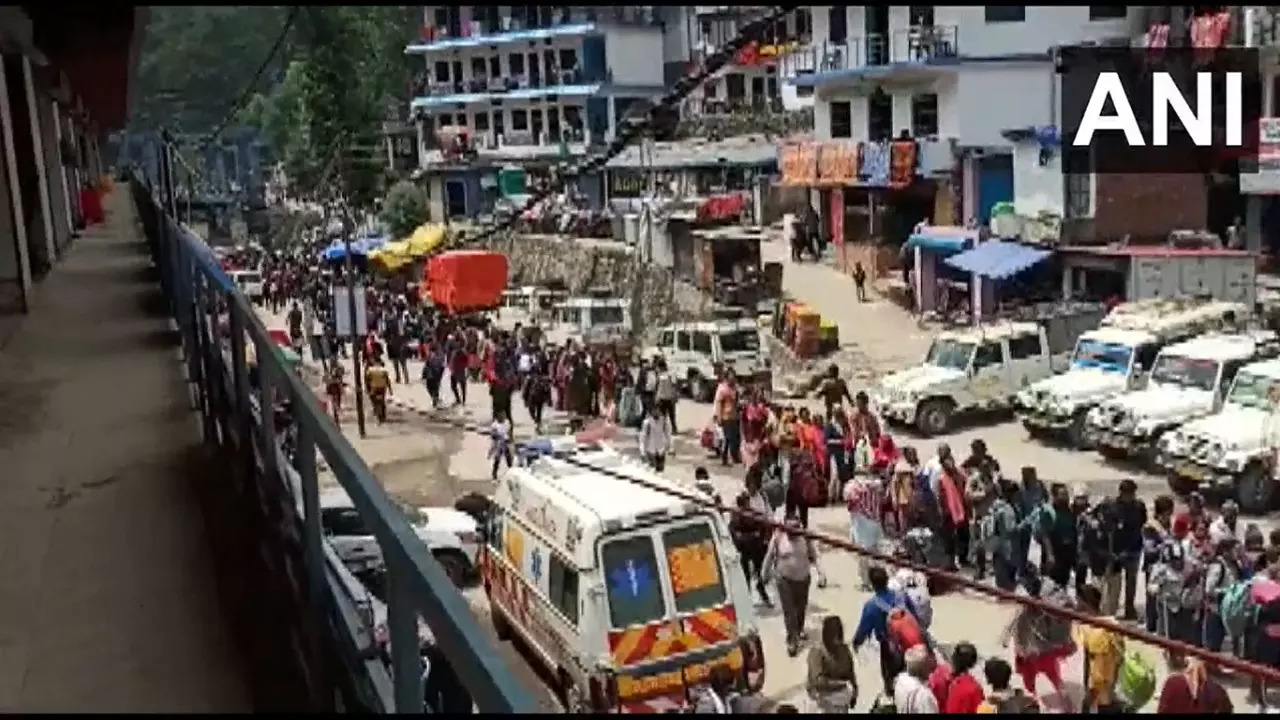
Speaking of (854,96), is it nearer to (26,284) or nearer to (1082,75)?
(1082,75)

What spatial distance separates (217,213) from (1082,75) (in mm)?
34182

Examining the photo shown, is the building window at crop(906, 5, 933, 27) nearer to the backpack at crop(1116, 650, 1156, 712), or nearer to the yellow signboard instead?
the yellow signboard

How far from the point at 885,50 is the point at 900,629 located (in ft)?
80.0

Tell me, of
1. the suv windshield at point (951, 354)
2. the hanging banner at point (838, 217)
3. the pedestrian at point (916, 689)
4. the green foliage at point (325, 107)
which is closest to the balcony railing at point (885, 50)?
the hanging banner at point (838, 217)

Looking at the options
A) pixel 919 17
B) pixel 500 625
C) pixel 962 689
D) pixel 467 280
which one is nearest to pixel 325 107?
pixel 467 280

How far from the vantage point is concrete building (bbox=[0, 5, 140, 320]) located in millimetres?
8469

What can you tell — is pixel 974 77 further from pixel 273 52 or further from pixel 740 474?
pixel 273 52

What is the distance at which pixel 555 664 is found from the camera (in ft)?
31.3

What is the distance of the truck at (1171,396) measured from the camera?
16.2 meters

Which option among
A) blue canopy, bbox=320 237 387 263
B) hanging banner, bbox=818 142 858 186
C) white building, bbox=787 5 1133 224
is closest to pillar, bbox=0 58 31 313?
white building, bbox=787 5 1133 224

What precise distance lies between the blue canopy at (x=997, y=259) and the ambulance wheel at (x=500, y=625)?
16.2 metres

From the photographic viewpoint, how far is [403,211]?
50.6 m

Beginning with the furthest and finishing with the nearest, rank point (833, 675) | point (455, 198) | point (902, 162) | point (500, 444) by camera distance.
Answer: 1. point (455, 198)
2. point (902, 162)
3. point (500, 444)
4. point (833, 675)

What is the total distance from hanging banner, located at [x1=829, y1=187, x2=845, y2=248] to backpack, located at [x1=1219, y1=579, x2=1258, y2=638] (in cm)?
2498
